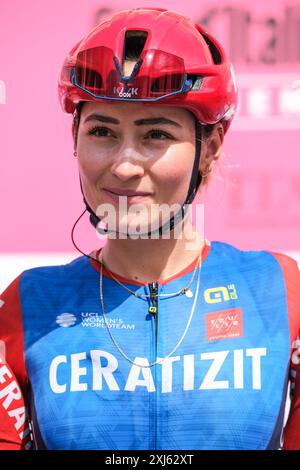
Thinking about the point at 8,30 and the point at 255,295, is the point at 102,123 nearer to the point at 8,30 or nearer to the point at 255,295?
the point at 255,295

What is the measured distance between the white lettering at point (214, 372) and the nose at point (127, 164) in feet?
2.09

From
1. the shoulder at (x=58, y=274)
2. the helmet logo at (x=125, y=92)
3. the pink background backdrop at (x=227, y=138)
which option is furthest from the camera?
the pink background backdrop at (x=227, y=138)

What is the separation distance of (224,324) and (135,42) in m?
0.99

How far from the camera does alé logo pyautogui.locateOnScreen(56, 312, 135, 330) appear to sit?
237 cm

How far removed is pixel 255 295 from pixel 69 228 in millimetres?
1952

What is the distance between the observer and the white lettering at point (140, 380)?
7.40 feet

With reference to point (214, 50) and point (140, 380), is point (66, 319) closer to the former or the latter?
point (140, 380)

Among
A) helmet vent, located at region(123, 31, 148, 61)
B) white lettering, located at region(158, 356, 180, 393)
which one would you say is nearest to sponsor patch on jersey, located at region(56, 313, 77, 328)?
white lettering, located at region(158, 356, 180, 393)

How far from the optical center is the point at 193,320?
2377 millimetres

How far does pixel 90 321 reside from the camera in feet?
7.84

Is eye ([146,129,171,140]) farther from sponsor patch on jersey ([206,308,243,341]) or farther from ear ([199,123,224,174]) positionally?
sponsor patch on jersey ([206,308,243,341])

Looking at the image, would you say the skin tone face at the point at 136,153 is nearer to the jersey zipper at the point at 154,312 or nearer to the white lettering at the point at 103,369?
the jersey zipper at the point at 154,312

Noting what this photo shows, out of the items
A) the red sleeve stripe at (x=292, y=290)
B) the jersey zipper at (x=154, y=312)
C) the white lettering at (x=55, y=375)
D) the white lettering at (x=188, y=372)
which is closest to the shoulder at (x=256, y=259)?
Answer: the red sleeve stripe at (x=292, y=290)
